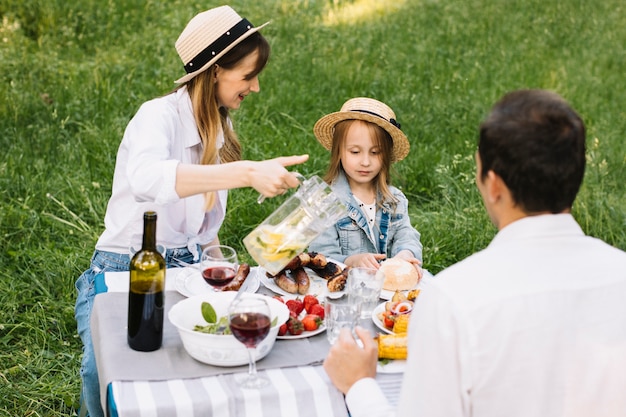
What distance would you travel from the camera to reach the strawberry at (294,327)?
7.79 feet

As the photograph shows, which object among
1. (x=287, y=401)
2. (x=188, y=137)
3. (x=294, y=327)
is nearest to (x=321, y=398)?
(x=287, y=401)

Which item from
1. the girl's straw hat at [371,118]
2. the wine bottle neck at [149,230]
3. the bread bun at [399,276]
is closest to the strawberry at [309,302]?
the bread bun at [399,276]

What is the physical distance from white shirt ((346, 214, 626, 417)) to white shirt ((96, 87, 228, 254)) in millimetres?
1448

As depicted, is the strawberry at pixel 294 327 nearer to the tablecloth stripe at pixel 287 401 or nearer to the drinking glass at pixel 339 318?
the drinking glass at pixel 339 318

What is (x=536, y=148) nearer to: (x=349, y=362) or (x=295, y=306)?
(x=349, y=362)

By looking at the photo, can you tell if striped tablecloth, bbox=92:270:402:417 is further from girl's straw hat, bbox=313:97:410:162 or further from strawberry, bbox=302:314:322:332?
girl's straw hat, bbox=313:97:410:162

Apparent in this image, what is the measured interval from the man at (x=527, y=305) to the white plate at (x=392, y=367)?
1.71ft

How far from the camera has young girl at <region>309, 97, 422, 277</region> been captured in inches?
138

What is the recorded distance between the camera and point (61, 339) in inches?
165

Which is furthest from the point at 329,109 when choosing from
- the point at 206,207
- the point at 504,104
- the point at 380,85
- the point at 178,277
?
Answer: the point at 504,104

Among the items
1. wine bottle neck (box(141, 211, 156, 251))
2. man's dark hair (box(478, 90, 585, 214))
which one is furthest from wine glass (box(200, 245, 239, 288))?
man's dark hair (box(478, 90, 585, 214))

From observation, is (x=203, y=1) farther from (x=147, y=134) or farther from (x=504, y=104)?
(x=504, y=104)

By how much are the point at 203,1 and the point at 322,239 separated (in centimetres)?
556

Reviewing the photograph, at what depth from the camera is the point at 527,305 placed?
1.58 m
